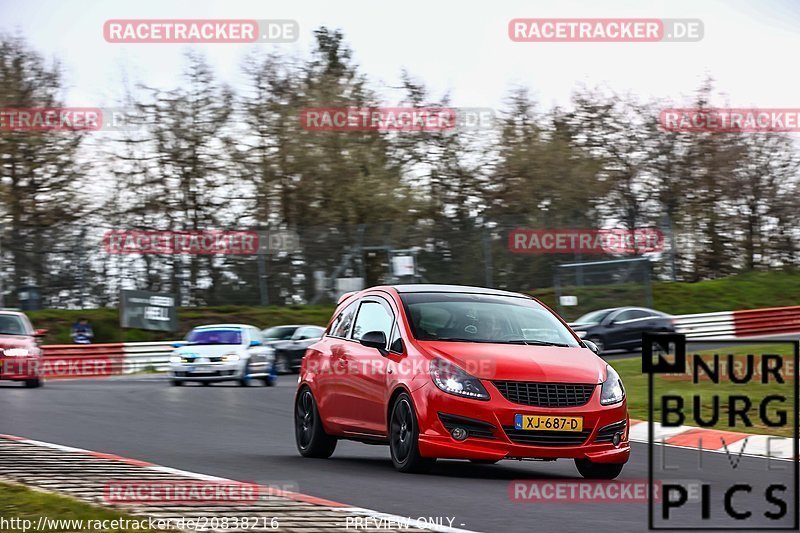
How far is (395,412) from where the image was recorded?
10.6 metres

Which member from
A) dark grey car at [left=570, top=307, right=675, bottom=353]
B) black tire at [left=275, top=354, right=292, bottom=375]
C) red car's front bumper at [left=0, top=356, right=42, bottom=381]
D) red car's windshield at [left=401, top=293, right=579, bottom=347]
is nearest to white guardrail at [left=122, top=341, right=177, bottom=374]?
black tire at [left=275, top=354, right=292, bottom=375]

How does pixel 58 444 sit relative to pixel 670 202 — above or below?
below

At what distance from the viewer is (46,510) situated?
7.34m

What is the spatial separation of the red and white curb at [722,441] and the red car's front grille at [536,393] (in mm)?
3764

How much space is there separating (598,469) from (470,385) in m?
1.31

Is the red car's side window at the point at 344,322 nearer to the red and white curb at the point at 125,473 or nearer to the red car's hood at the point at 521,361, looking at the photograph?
the red car's hood at the point at 521,361

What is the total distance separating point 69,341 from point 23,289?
1975mm

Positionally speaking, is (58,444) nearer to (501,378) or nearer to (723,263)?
(501,378)

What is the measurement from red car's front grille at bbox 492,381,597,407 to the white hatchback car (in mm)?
17673

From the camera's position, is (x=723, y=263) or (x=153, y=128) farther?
(x=723, y=263)

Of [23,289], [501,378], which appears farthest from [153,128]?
[501,378]

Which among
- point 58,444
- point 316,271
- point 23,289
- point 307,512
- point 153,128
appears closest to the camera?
point 307,512

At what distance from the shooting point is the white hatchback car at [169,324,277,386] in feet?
89.6

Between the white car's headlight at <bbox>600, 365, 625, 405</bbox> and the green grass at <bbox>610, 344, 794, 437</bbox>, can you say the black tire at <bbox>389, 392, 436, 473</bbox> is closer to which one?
the white car's headlight at <bbox>600, 365, 625, 405</bbox>
